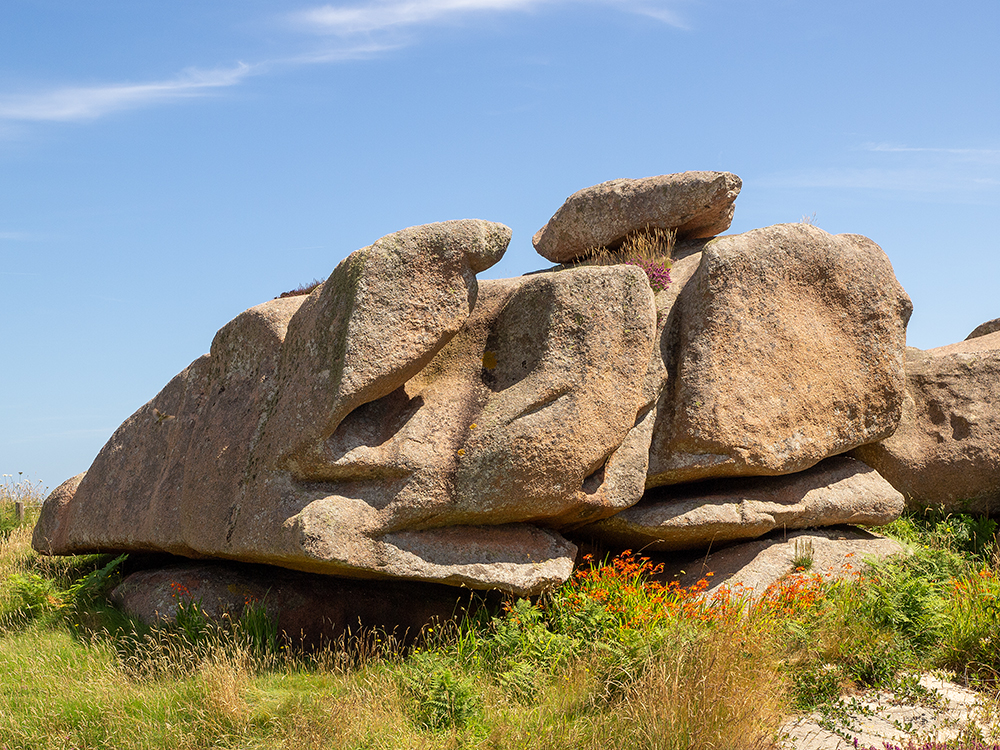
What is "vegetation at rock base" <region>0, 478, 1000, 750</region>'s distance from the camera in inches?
289

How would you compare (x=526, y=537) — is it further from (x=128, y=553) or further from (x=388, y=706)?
(x=128, y=553)

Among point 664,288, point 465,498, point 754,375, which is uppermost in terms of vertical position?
point 664,288

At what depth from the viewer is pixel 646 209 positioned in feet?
43.9

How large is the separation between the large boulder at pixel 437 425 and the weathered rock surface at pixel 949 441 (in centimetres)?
534

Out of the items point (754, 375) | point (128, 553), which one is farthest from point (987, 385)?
point (128, 553)

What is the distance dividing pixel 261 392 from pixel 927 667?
25.7ft

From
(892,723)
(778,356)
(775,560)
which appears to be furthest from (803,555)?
(892,723)

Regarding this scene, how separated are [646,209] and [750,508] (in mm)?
5075

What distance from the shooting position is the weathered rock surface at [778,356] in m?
10.6

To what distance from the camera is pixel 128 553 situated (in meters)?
12.9

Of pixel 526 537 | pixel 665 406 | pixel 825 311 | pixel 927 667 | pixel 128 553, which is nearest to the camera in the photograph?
pixel 927 667

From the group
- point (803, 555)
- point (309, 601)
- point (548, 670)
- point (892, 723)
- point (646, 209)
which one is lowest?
point (892, 723)

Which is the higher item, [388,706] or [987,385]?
[987,385]

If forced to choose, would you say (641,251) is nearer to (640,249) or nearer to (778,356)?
(640,249)
